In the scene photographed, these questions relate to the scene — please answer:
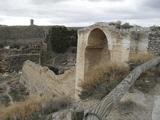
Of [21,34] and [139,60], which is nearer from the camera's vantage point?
[139,60]

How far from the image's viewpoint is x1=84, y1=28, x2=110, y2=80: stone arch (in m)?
13.0

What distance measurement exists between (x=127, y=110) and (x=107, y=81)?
5.85 feet

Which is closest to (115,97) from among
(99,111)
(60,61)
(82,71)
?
(99,111)

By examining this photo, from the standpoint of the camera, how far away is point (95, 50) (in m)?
13.5

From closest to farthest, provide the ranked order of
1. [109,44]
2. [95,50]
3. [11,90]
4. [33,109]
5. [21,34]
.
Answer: [33,109], [109,44], [95,50], [11,90], [21,34]

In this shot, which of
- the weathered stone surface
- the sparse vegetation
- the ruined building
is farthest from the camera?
the sparse vegetation

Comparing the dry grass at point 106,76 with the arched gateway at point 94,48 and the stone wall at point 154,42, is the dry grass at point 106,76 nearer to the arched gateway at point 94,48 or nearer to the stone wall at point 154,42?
the stone wall at point 154,42

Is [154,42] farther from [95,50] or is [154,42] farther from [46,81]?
[46,81]

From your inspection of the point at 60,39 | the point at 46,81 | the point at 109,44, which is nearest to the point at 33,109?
the point at 109,44

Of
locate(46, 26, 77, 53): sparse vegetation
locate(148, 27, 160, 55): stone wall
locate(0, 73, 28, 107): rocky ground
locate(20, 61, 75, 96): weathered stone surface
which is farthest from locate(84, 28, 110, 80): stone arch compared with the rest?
locate(46, 26, 77, 53): sparse vegetation

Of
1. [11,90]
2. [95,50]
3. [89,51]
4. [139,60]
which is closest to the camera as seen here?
[139,60]

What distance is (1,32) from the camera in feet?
142

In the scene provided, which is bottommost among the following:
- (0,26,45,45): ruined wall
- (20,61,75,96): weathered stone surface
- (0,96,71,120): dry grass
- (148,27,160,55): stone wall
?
(20,61,75,96): weathered stone surface

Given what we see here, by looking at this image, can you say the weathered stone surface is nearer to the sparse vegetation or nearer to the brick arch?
the brick arch
